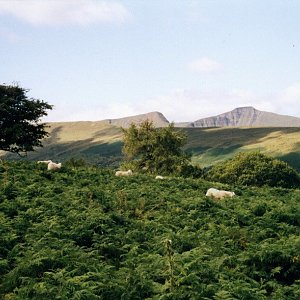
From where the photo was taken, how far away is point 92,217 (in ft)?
53.3

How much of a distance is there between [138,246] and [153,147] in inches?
2308

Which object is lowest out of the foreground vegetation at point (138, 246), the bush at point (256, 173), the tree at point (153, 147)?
the bush at point (256, 173)

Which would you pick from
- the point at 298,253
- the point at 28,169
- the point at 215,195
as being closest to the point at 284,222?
the point at 298,253

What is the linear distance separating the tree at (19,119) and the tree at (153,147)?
21.9 metres

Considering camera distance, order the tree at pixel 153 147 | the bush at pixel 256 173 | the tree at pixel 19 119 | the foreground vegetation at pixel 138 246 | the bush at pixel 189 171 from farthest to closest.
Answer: the bush at pixel 256 173, the tree at pixel 153 147, the bush at pixel 189 171, the tree at pixel 19 119, the foreground vegetation at pixel 138 246

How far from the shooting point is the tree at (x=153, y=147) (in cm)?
7088

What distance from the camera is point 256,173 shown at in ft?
244

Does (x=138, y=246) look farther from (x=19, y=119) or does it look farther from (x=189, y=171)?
(x=189, y=171)

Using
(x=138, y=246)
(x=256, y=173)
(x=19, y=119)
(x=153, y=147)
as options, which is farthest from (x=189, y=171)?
(x=138, y=246)

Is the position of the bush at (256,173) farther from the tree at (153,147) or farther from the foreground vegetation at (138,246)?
the foreground vegetation at (138,246)

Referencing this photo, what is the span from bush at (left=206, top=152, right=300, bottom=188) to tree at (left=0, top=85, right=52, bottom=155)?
36.0m

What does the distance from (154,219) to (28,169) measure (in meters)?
A: 12.6

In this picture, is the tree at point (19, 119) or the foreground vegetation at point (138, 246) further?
the tree at point (19, 119)

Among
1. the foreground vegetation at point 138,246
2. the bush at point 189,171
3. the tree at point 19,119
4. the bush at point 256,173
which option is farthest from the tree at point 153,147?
the foreground vegetation at point 138,246
